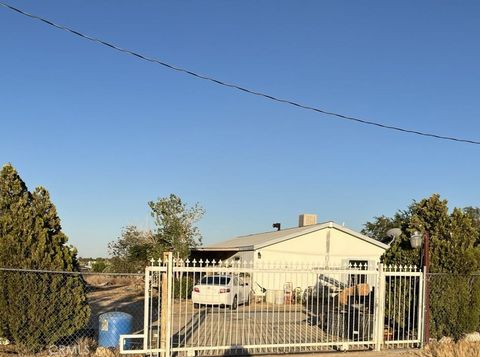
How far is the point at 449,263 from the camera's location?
12.0 m

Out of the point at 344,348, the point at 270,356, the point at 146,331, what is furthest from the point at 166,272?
the point at 344,348

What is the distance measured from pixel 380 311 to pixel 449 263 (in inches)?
84.9

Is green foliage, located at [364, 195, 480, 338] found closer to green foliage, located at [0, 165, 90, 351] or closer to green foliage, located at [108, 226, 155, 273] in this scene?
green foliage, located at [0, 165, 90, 351]

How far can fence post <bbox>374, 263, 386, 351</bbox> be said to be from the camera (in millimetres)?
10977

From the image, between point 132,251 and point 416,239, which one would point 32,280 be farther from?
point 132,251

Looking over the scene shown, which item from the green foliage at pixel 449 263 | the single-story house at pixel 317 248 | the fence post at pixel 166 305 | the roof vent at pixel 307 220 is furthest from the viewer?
the roof vent at pixel 307 220

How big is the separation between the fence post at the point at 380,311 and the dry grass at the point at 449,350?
22.0 inches

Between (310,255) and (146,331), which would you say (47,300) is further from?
(310,255)

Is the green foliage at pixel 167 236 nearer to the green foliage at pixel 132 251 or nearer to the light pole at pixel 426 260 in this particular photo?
the green foliage at pixel 132 251

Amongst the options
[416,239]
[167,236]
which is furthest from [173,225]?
[416,239]

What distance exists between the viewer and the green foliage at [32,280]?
908cm

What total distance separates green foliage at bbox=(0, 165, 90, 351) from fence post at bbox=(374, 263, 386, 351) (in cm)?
579

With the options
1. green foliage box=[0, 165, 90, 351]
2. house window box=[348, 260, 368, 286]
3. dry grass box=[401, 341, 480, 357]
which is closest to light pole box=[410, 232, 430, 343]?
dry grass box=[401, 341, 480, 357]

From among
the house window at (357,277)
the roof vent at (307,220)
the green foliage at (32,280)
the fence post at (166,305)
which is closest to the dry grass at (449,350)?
the house window at (357,277)
